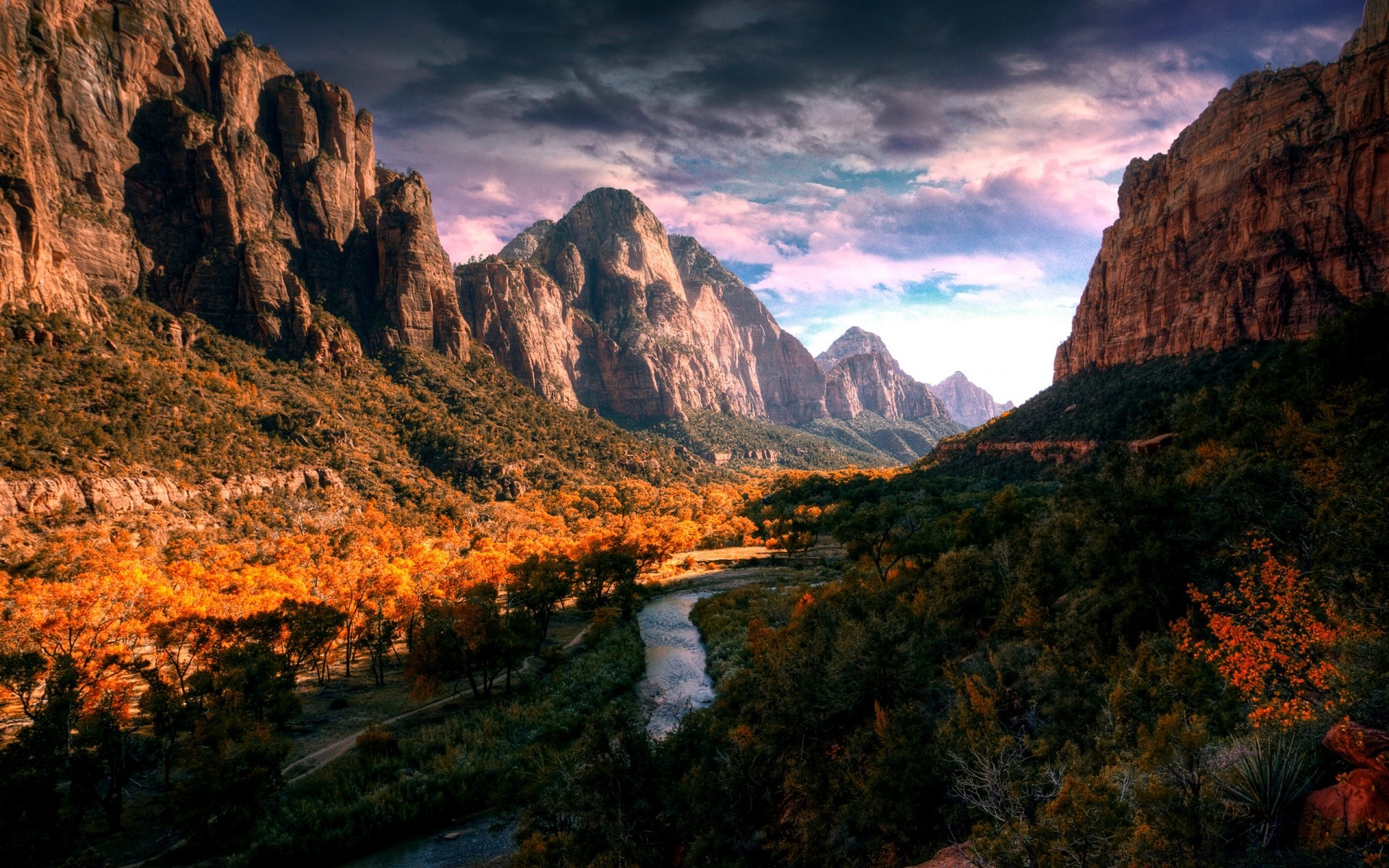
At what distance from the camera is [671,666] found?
140 ft

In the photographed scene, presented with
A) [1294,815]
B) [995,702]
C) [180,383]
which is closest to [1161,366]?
[995,702]

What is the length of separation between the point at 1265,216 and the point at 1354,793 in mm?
Answer: 106660

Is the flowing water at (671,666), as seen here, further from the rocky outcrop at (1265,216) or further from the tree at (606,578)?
the rocky outcrop at (1265,216)

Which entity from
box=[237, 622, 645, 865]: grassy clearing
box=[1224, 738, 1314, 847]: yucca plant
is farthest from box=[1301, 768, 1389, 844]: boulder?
box=[237, 622, 645, 865]: grassy clearing

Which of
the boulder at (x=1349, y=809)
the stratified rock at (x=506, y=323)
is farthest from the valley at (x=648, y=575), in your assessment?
the stratified rock at (x=506, y=323)

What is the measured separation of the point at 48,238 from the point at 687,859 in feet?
361

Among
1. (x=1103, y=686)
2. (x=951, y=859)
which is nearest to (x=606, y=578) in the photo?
(x=951, y=859)

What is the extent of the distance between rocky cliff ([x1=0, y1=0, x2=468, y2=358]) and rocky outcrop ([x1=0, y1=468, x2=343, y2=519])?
2998 cm

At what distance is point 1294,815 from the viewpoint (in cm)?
962

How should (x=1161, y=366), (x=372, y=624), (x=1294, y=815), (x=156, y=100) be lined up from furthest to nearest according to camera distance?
(x=156, y=100) → (x=1161, y=366) → (x=372, y=624) → (x=1294, y=815)

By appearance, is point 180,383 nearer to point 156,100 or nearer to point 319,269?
point 319,269

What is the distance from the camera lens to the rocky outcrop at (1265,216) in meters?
67.6

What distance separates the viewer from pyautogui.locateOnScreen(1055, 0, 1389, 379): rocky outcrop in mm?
67562

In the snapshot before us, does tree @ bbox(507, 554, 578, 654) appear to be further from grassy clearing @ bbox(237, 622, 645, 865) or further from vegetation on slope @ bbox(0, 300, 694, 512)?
vegetation on slope @ bbox(0, 300, 694, 512)
